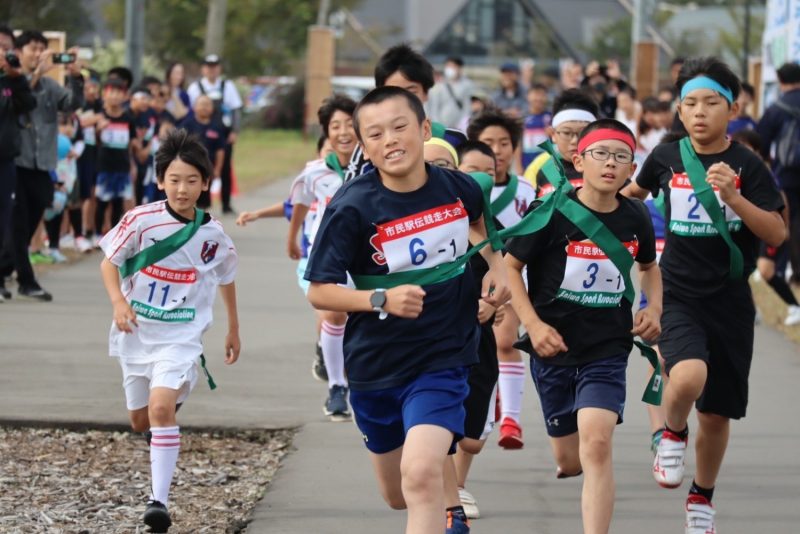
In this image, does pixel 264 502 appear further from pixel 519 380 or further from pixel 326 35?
pixel 326 35

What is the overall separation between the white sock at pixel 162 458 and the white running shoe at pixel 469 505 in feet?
4.17

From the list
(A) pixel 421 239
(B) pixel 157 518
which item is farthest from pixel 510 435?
(A) pixel 421 239

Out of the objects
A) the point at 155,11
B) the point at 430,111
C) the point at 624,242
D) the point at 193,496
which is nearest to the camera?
the point at 624,242

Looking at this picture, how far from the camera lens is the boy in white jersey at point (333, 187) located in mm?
8547

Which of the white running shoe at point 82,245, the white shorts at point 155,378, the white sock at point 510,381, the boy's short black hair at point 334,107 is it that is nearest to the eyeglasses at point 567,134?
the white sock at point 510,381

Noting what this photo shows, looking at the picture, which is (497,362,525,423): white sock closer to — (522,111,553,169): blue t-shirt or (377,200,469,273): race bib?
(377,200,469,273): race bib

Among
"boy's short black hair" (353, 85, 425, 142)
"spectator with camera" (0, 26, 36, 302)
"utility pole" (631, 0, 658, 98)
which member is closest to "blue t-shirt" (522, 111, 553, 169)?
"spectator with camera" (0, 26, 36, 302)

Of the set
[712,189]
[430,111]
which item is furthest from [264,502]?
[430,111]

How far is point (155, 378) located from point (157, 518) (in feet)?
2.20

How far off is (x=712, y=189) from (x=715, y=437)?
3.51 feet

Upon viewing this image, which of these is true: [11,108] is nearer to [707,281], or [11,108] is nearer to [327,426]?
[327,426]

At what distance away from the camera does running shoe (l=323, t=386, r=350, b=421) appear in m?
8.52

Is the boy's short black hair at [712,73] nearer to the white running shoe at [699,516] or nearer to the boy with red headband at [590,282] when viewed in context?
the boy with red headband at [590,282]

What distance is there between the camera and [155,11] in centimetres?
5172
